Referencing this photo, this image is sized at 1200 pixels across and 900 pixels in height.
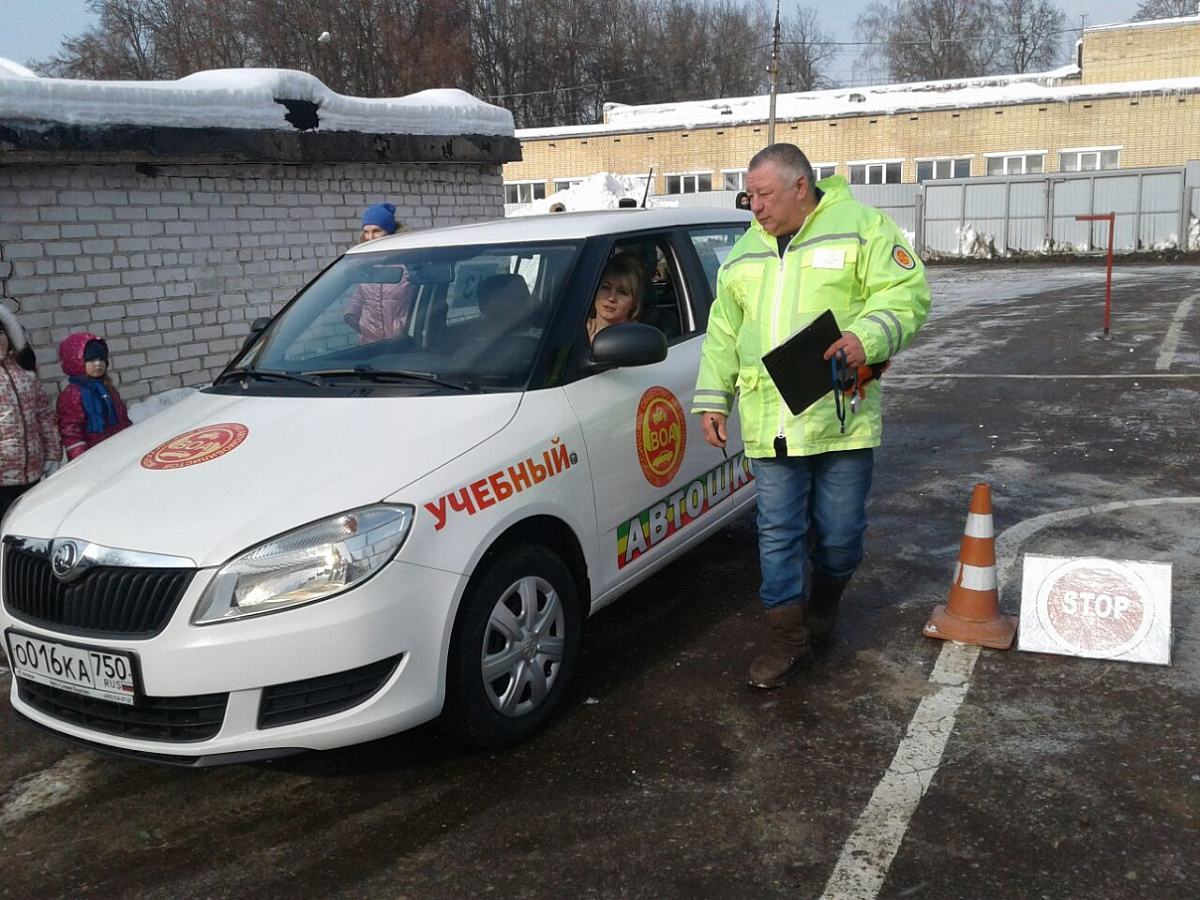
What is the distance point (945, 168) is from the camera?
38.5m

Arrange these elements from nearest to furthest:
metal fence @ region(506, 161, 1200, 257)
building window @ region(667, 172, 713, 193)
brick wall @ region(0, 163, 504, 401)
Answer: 1. brick wall @ region(0, 163, 504, 401)
2. metal fence @ region(506, 161, 1200, 257)
3. building window @ region(667, 172, 713, 193)

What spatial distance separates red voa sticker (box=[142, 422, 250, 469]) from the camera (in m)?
3.55

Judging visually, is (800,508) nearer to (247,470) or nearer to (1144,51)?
(247,470)

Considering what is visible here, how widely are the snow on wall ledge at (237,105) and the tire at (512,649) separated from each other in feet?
21.1

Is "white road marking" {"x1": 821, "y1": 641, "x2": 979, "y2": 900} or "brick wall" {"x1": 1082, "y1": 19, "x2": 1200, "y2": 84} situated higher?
"brick wall" {"x1": 1082, "y1": 19, "x2": 1200, "y2": 84}

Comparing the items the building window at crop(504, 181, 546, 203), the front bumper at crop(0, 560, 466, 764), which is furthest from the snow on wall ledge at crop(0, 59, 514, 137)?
the building window at crop(504, 181, 546, 203)

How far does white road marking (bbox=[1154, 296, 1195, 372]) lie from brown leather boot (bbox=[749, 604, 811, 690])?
8.20 metres

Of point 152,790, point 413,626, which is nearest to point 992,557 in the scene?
point 413,626

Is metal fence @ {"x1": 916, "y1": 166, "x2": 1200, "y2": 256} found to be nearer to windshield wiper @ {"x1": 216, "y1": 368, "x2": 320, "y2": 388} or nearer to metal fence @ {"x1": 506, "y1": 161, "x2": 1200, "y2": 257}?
metal fence @ {"x1": 506, "y1": 161, "x2": 1200, "y2": 257}

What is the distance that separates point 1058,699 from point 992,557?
0.71m

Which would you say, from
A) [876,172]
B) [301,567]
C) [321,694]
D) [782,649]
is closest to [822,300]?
[782,649]

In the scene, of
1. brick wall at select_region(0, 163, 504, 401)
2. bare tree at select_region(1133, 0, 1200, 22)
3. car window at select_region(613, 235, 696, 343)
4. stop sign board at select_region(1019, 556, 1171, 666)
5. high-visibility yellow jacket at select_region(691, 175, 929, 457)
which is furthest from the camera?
bare tree at select_region(1133, 0, 1200, 22)

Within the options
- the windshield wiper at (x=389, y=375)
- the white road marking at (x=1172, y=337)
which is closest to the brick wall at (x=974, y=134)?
the white road marking at (x=1172, y=337)

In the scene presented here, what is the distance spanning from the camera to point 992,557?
441 cm
